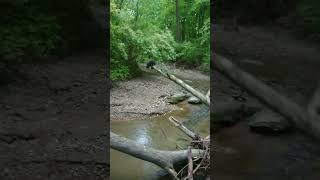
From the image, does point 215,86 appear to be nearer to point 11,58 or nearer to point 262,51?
point 262,51

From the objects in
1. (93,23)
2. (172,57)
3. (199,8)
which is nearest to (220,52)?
(93,23)

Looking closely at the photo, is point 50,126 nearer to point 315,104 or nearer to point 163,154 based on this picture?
point 163,154

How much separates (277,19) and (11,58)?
7.04 ft

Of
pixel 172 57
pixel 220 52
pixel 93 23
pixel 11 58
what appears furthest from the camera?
pixel 172 57

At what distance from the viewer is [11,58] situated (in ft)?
10.6

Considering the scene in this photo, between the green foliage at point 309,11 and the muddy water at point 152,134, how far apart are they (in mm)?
1935

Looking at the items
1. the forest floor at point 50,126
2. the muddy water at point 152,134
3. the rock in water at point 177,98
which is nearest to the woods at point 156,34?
the rock in water at point 177,98

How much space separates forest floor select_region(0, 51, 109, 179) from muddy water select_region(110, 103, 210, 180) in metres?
0.34

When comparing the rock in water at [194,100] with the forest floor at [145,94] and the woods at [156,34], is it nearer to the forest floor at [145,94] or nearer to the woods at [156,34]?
the forest floor at [145,94]

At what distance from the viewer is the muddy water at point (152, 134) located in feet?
11.4

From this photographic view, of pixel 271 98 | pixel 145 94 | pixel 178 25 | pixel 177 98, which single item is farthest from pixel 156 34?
pixel 271 98

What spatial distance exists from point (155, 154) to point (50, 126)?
34.2 inches

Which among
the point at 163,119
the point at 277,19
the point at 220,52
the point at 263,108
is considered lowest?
the point at 163,119

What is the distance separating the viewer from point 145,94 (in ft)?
23.4
